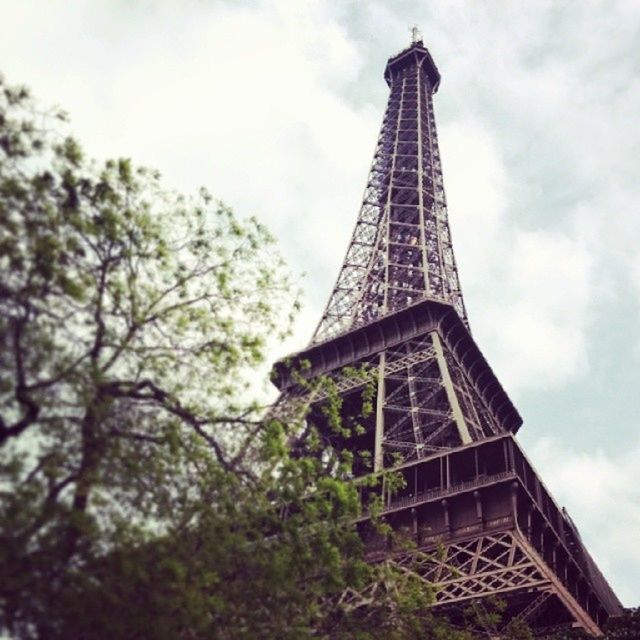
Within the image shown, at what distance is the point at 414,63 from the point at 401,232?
94.1 ft

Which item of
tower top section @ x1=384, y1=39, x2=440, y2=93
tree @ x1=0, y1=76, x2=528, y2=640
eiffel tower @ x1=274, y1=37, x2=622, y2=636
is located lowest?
tree @ x1=0, y1=76, x2=528, y2=640

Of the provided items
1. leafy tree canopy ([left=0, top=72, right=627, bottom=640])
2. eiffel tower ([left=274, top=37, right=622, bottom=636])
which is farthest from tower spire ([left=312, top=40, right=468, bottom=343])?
leafy tree canopy ([left=0, top=72, right=627, bottom=640])

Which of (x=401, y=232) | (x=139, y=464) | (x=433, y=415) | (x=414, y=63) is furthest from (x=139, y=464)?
(x=414, y=63)

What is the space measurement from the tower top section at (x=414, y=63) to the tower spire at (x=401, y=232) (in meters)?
2.97

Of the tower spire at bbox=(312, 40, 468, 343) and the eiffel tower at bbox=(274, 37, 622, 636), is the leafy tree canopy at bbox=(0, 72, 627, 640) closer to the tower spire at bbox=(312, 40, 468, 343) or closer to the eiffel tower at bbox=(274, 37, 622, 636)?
the eiffel tower at bbox=(274, 37, 622, 636)

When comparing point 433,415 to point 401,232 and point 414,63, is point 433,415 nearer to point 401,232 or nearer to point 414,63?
point 401,232

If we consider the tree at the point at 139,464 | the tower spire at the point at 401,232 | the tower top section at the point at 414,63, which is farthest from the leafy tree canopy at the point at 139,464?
the tower top section at the point at 414,63

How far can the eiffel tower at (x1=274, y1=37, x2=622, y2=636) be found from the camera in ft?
73.2

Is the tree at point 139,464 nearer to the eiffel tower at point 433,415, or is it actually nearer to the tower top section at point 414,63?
the eiffel tower at point 433,415

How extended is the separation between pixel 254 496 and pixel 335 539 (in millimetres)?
1747

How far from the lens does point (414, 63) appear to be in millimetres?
77375

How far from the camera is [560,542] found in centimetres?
2683

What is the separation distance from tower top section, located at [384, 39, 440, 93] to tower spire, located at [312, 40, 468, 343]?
2.97 meters

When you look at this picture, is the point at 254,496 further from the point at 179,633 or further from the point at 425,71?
the point at 425,71
